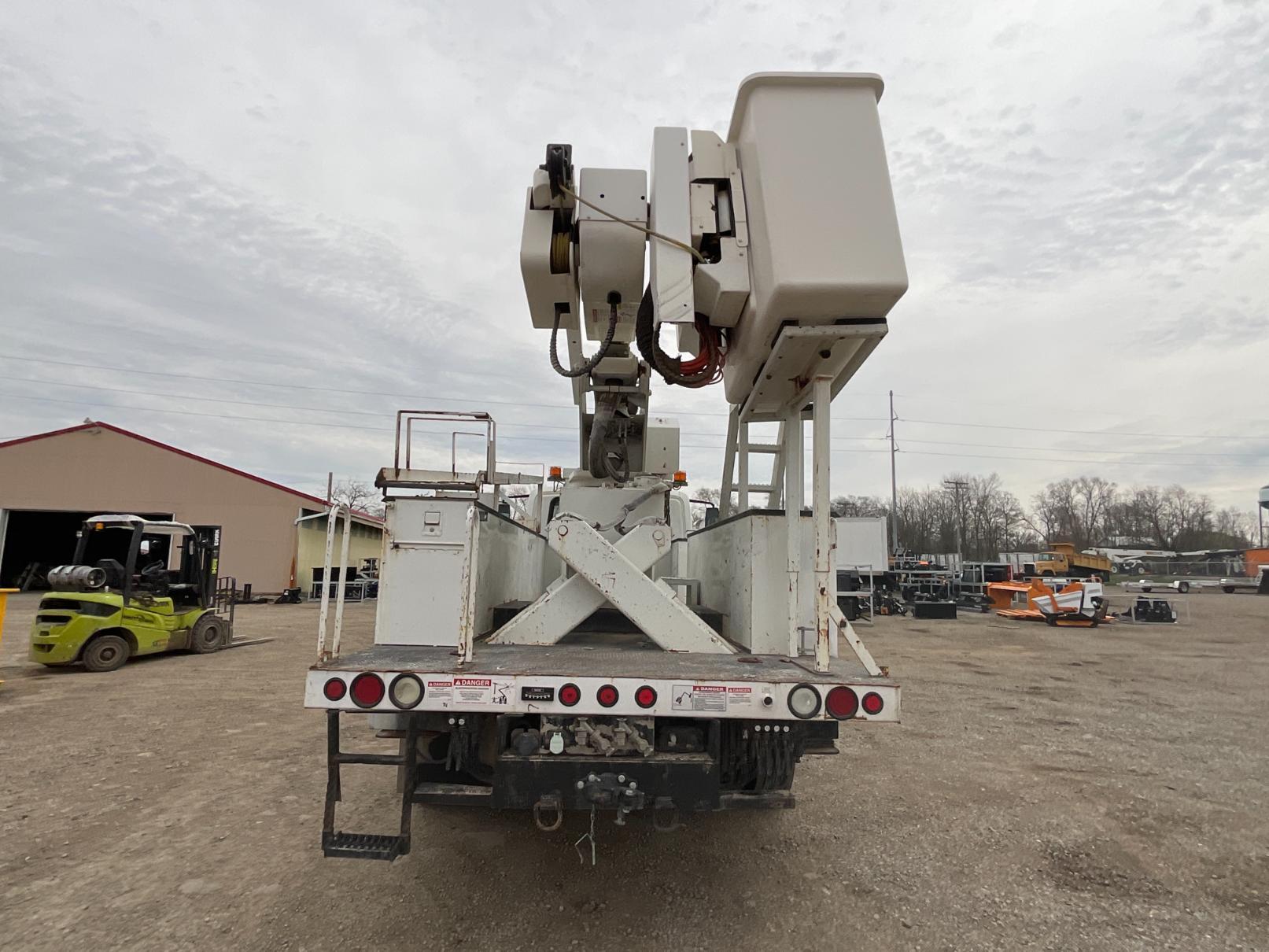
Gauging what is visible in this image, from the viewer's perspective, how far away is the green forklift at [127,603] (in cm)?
972

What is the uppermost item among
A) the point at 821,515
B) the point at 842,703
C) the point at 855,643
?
the point at 821,515

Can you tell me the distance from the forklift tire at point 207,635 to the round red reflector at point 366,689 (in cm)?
1099

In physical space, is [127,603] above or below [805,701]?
below

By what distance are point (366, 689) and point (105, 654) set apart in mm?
10009

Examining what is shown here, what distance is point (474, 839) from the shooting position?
4.08m

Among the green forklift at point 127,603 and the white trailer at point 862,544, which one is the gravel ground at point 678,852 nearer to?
the green forklift at point 127,603

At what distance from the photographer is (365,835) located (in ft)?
9.21

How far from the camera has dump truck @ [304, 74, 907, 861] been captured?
278 centimetres

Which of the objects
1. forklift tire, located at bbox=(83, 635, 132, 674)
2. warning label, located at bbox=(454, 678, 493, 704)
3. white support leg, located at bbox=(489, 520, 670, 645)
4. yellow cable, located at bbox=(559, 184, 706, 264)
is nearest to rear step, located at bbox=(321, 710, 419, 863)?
warning label, located at bbox=(454, 678, 493, 704)

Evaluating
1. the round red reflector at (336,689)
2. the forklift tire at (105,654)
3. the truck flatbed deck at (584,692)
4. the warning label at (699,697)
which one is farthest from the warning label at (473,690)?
the forklift tire at (105,654)

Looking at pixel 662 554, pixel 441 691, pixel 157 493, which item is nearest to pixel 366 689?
pixel 441 691

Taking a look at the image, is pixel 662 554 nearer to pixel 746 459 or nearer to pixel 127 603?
pixel 746 459

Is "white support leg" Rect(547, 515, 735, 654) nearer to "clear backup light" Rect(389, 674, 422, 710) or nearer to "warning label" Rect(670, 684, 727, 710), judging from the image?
"warning label" Rect(670, 684, 727, 710)

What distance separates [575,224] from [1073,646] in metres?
15.0
